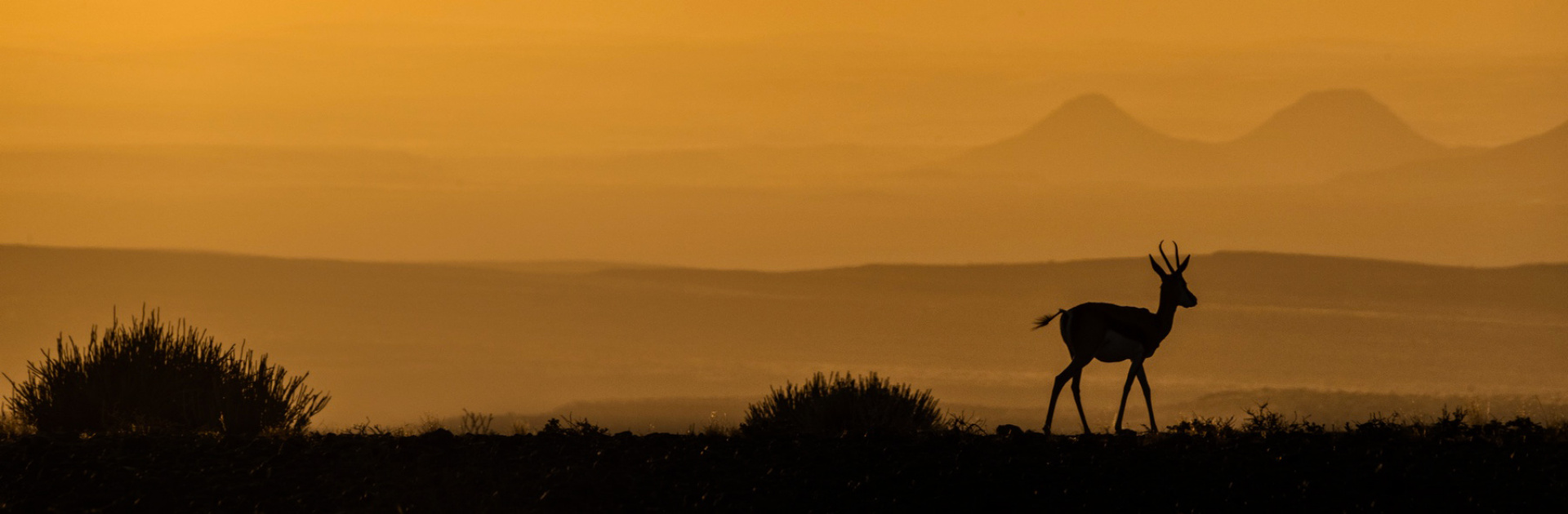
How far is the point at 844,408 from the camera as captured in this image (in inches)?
618

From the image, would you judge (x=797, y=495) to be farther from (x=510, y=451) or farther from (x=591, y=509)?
(x=510, y=451)

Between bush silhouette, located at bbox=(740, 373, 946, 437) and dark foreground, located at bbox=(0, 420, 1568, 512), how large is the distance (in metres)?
1.79

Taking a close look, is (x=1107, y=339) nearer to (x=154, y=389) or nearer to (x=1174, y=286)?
(x=1174, y=286)

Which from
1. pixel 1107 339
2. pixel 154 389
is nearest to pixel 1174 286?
pixel 1107 339

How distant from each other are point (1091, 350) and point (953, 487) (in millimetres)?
3447

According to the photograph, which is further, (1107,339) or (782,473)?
(1107,339)

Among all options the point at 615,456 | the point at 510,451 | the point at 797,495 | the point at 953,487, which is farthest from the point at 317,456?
the point at 953,487

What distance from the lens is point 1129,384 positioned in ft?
50.0

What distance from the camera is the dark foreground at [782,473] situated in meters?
11.7

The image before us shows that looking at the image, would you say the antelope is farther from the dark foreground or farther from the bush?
the bush

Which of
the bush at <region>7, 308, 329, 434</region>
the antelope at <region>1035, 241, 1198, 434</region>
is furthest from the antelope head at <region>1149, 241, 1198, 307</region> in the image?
the bush at <region>7, 308, 329, 434</region>

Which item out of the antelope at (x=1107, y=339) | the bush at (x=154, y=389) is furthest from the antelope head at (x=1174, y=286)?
the bush at (x=154, y=389)

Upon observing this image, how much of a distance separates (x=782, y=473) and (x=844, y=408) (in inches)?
139

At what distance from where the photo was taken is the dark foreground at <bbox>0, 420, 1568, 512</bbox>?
11.7 meters
